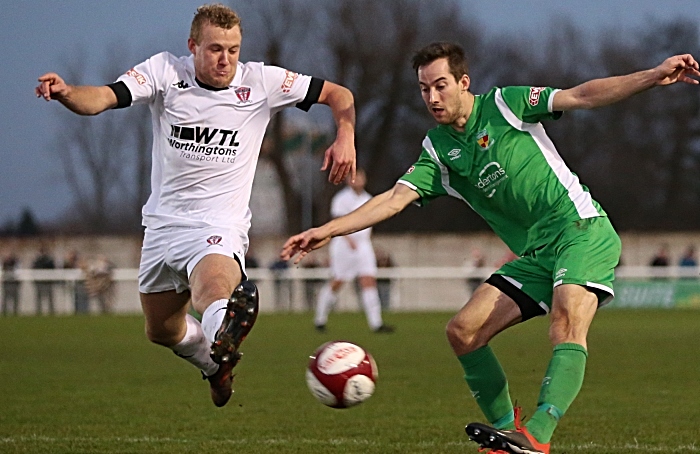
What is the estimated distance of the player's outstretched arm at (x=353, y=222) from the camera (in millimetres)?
5750

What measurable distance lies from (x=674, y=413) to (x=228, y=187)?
3556 mm

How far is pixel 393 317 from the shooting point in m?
24.8

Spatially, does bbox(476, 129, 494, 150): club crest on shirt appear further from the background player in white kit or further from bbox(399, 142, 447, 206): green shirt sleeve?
the background player in white kit

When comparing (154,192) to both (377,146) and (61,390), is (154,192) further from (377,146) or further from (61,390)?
(377,146)

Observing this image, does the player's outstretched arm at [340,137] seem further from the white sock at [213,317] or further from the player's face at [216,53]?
the white sock at [213,317]

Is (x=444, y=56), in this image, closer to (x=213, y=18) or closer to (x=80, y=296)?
(x=213, y=18)

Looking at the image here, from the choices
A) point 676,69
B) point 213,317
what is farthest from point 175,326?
point 676,69

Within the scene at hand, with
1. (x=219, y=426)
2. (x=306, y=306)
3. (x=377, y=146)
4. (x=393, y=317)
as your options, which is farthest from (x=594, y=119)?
(x=219, y=426)

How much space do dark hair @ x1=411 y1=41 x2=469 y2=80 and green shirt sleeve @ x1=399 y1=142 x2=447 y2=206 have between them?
537mm

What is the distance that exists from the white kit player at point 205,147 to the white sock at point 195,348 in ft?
0.73

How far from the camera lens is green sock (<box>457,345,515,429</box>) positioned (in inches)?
243

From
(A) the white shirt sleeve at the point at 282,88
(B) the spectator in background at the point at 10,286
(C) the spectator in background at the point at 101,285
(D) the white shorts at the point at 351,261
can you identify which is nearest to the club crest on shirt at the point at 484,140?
(A) the white shirt sleeve at the point at 282,88

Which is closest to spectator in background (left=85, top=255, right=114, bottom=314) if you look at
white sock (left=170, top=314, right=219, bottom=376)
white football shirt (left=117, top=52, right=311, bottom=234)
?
white sock (left=170, top=314, right=219, bottom=376)

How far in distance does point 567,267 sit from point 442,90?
1.17 meters
